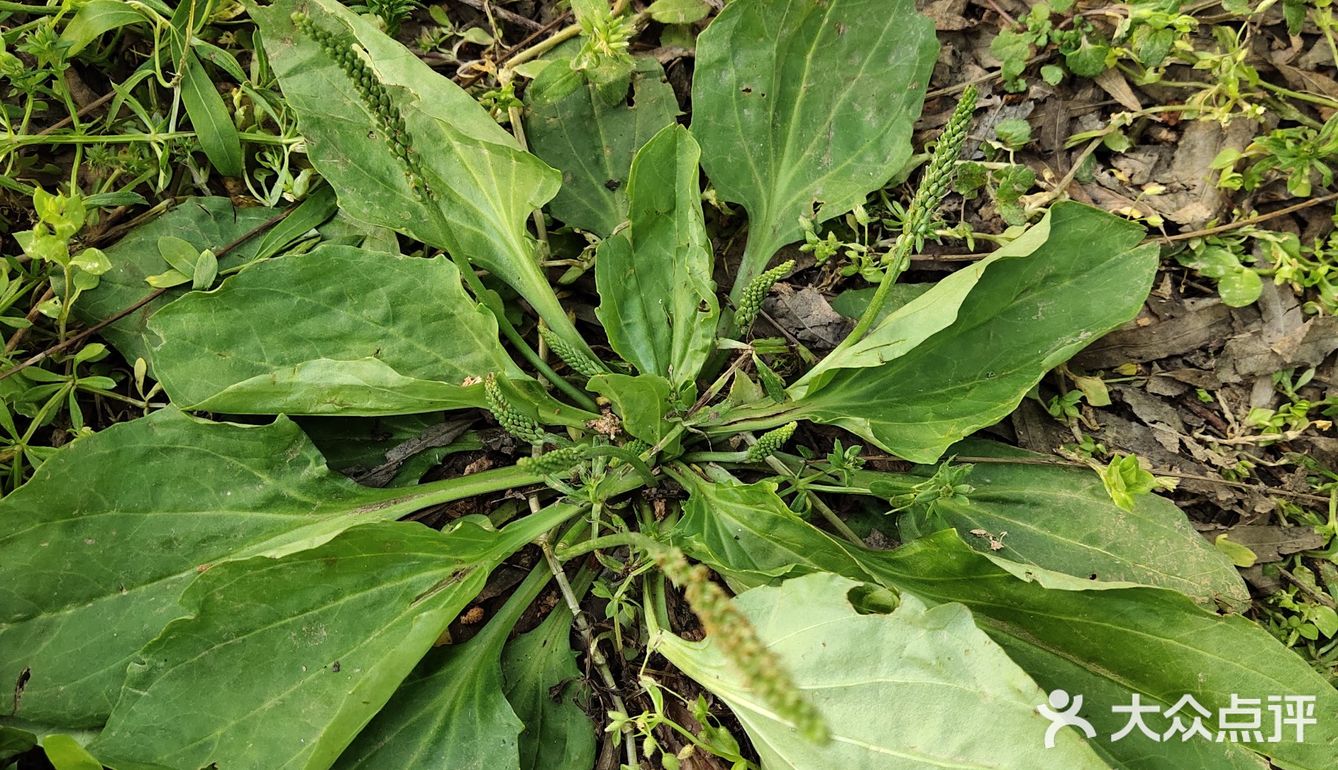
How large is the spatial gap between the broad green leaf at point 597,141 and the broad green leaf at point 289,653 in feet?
2.68

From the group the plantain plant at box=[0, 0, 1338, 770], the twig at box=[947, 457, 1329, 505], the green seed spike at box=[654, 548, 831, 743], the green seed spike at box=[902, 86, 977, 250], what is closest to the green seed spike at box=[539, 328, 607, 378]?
the plantain plant at box=[0, 0, 1338, 770]

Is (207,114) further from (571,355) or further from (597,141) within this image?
(571,355)

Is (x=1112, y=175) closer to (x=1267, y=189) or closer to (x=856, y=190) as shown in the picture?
(x=1267, y=189)

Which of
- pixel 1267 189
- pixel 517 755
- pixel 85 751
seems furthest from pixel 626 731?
pixel 1267 189

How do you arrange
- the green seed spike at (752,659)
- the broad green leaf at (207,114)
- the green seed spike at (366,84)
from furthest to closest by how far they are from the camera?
the broad green leaf at (207,114) < the green seed spike at (366,84) < the green seed spike at (752,659)

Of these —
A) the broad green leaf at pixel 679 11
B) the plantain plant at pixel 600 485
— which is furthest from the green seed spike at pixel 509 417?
the broad green leaf at pixel 679 11

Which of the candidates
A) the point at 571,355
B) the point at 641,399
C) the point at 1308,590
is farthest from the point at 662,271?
the point at 1308,590

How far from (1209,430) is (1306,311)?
1.27 feet

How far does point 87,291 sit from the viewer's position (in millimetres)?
2023

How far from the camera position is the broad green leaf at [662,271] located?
1.84 metres

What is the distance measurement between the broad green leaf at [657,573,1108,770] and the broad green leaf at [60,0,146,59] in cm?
191

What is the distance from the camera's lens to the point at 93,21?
1994 mm

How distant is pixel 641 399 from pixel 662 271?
0.40 metres

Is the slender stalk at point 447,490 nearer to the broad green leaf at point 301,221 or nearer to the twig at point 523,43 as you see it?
the broad green leaf at point 301,221
